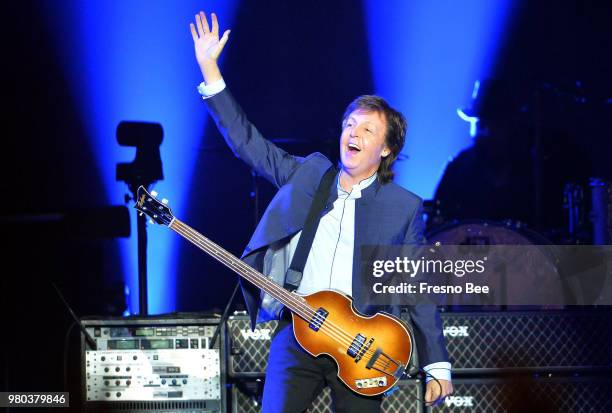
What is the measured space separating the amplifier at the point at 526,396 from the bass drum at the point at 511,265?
52 cm

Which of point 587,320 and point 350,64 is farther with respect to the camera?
point 350,64

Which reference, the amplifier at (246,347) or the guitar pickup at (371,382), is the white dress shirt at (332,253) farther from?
the amplifier at (246,347)

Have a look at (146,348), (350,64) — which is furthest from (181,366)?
(350,64)

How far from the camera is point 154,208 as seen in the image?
3775 mm

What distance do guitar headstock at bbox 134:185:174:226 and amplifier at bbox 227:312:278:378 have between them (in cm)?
104

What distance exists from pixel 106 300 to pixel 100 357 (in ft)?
7.01

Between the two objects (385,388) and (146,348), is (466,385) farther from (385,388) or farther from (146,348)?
(146,348)

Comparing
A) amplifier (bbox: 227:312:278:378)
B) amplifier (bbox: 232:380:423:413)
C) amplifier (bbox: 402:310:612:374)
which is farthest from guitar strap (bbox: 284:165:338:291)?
amplifier (bbox: 402:310:612:374)

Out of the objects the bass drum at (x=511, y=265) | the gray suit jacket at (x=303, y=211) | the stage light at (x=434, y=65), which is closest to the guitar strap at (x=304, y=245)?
the gray suit jacket at (x=303, y=211)

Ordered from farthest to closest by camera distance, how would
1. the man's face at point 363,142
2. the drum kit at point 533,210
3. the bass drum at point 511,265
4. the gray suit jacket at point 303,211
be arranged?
the drum kit at point 533,210 < the bass drum at point 511,265 < the man's face at point 363,142 < the gray suit jacket at point 303,211

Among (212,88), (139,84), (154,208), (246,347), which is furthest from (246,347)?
(139,84)

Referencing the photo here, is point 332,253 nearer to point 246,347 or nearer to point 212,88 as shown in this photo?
point 212,88

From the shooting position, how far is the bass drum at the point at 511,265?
521cm

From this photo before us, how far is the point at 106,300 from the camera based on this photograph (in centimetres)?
661
